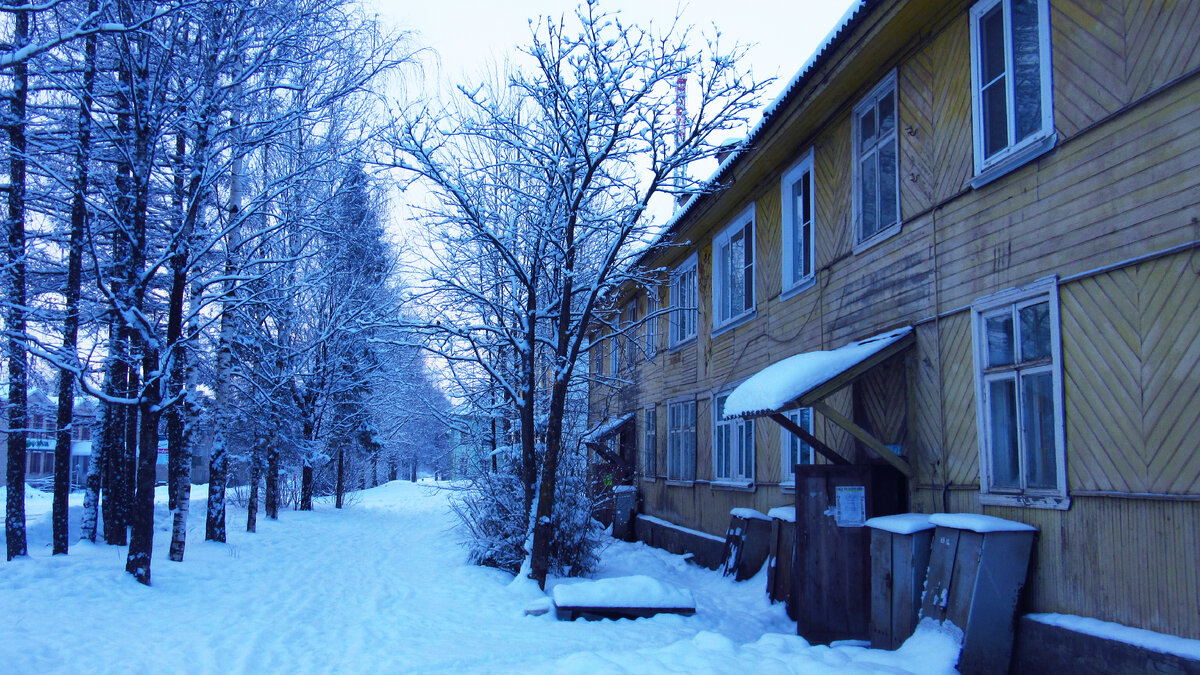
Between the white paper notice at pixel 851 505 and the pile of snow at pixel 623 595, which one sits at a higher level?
the white paper notice at pixel 851 505

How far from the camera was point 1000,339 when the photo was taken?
21.7 feet

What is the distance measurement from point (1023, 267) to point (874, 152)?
306 centimetres

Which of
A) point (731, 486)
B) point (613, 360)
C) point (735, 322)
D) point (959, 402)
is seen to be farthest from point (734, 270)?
point (613, 360)

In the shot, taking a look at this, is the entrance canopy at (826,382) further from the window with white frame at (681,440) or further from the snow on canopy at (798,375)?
the window with white frame at (681,440)

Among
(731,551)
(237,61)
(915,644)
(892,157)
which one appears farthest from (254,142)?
(915,644)

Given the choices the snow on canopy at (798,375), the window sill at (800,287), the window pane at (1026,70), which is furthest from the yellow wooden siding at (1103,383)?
the window sill at (800,287)

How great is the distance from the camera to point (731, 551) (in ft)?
37.9

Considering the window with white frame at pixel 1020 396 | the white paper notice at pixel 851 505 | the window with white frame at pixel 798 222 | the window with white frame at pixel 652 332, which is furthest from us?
the window with white frame at pixel 652 332

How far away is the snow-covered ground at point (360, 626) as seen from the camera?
6203 mm

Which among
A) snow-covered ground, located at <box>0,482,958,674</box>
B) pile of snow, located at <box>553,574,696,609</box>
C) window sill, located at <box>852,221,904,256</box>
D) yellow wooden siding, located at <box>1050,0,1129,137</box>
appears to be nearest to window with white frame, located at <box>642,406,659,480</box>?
snow-covered ground, located at <box>0,482,958,674</box>

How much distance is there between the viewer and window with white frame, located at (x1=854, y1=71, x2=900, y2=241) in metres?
8.55

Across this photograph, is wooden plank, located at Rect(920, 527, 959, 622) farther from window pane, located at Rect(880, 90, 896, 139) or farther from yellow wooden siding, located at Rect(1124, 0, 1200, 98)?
window pane, located at Rect(880, 90, 896, 139)

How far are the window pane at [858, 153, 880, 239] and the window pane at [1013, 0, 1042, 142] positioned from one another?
7.75 feet

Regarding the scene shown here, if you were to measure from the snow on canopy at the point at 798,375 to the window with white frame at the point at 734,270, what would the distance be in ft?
12.9
